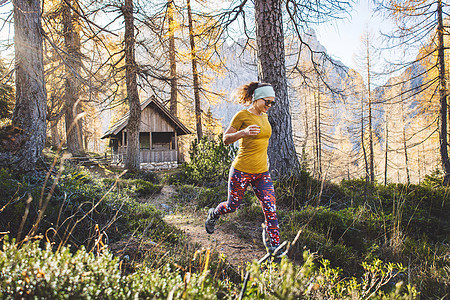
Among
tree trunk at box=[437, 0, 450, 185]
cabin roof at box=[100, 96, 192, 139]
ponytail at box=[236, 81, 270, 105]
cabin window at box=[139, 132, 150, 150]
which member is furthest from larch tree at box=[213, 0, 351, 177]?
cabin window at box=[139, 132, 150, 150]

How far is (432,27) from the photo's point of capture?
8.55m

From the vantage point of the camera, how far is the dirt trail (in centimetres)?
316

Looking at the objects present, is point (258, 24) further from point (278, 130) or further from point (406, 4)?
point (406, 4)

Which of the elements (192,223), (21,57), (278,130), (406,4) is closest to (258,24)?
(278,130)

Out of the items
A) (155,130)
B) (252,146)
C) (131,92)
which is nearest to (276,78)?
(252,146)

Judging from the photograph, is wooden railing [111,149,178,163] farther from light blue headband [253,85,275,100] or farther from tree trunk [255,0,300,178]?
light blue headband [253,85,275,100]

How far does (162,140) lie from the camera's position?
2033cm

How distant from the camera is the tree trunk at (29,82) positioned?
15.5 ft

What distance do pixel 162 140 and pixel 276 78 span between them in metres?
16.2

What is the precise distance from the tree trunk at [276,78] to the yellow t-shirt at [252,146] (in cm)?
245

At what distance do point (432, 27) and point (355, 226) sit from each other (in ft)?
29.5

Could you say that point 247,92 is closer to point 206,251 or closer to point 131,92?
point 206,251

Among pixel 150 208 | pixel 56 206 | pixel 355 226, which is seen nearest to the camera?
pixel 56 206

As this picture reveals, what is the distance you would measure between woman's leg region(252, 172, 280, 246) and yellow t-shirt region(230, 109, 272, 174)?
123 mm
